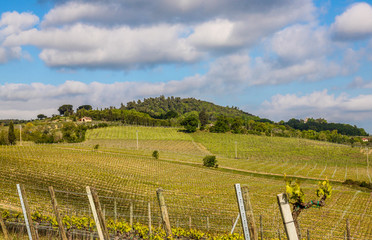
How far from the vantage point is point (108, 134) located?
108750mm

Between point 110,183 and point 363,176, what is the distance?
58500mm

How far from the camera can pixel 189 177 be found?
53.8 m

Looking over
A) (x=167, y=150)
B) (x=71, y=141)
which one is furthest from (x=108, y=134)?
(x=167, y=150)

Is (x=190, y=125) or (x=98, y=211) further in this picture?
(x=190, y=125)

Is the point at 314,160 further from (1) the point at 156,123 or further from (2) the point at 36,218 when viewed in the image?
(2) the point at 36,218

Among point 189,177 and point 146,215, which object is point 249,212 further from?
point 189,177

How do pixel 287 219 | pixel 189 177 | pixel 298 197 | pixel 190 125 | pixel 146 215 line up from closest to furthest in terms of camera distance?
1. pixel 287 219
2. pixel 298 197
3. pixel 146 215
4. pixel 189 177
5. pixel 190 125

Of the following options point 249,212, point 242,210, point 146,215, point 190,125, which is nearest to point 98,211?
point 242,210

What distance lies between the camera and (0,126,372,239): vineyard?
79.1 ft

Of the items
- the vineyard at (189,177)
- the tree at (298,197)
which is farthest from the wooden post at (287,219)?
the vineyard at (189,177)

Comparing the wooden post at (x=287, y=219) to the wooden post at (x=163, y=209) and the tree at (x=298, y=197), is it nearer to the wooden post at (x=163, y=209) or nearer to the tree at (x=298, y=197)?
the tree at (x=298, y=197)

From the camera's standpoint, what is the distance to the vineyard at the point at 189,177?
24109 mm

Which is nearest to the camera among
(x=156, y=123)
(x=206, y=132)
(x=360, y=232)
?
(x=360, y=232)

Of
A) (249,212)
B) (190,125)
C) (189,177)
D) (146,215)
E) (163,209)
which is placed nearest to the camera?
(249,212)
